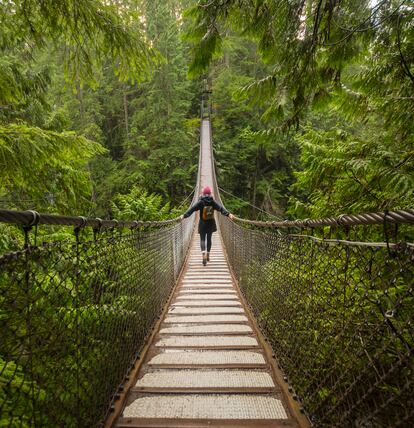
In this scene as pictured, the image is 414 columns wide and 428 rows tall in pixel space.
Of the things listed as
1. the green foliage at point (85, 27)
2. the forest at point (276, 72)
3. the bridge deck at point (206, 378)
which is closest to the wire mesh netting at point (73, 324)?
the bridge deck at point (206, 378)

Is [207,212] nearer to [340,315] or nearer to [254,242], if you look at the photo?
[254,242]

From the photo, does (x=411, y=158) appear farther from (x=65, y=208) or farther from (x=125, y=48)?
(x=65, y=208)

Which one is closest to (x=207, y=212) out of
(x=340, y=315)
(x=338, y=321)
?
(x=340, y=315)

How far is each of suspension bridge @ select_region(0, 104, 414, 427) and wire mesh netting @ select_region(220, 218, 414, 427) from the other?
11mm

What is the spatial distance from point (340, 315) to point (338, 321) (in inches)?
14.3

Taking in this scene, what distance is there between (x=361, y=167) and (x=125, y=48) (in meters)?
1.84

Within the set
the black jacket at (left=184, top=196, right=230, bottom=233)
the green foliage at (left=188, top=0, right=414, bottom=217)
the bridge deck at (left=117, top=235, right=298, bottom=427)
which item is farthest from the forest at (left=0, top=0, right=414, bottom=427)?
the black jacket at (left=184, top=196, right=230, bottom=233)

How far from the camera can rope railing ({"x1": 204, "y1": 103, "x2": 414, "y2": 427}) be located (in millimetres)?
754

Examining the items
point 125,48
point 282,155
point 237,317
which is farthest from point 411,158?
point 282,155

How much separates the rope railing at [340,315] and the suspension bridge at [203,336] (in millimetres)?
10

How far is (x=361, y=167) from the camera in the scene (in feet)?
6.45

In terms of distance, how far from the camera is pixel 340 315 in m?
1.44

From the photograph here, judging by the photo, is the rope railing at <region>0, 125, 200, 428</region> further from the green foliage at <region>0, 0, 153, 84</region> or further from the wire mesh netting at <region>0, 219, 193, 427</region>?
the green foliage at <region>0, 0, 153, 84</region>

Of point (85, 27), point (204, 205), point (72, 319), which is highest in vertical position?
point (85, 27)
